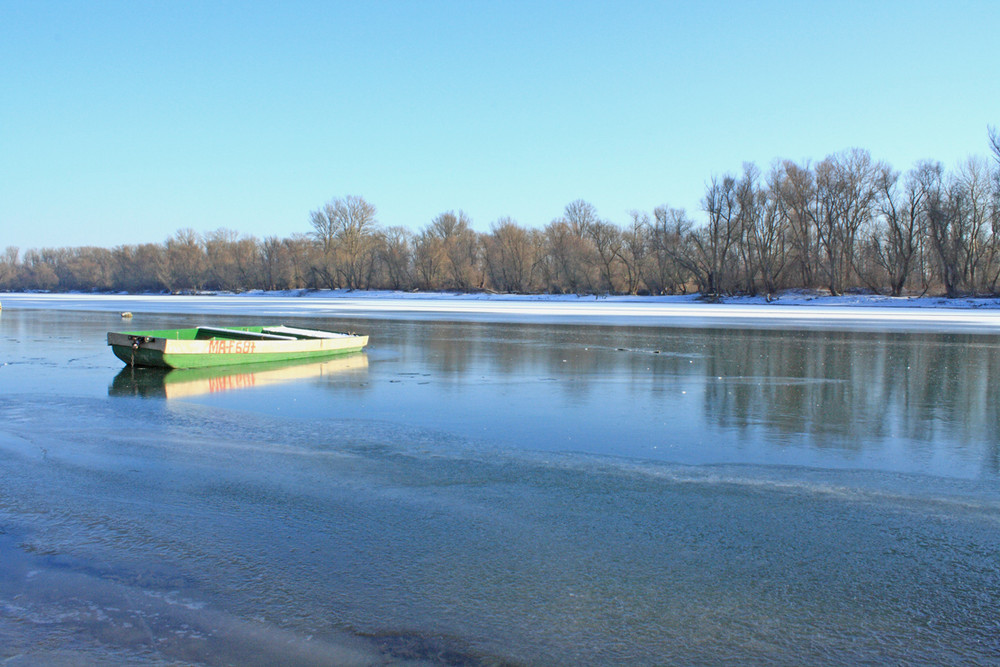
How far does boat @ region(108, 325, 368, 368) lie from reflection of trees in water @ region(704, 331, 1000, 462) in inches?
298

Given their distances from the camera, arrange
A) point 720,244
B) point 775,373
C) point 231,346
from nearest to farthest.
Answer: point 775,373
point 231,346
point 720,244

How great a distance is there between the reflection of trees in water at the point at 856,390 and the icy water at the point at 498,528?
0.09 meters

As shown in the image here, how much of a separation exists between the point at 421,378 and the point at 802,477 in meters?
6.97

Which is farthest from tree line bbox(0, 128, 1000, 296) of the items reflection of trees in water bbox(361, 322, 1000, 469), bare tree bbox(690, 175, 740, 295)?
reflection of trees in water bbox(361, 322, 1000, 469)

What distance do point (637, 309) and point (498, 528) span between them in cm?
3922

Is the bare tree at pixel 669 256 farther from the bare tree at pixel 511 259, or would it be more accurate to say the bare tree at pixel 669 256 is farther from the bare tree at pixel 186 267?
the bare tree at pixel 186 267

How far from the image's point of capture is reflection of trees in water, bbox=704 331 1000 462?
807 cm

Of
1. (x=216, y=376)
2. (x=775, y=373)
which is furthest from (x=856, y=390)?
(x=216, y=376)

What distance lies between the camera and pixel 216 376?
12273 mm

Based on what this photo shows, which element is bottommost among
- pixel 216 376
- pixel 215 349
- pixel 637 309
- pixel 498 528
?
pixel 498 528

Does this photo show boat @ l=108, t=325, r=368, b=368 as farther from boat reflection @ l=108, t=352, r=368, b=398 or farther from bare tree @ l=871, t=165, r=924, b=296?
bare tree @ l=871, t=165, r=924, b=296

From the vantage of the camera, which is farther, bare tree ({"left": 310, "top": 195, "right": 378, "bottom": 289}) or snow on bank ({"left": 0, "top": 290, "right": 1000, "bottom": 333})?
bare tree ({"left": 310, "top": 195, "right": 378, "bottom": 289})

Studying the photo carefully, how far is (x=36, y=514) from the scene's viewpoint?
16.5 feet

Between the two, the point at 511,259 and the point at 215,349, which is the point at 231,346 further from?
the point at 511,259
